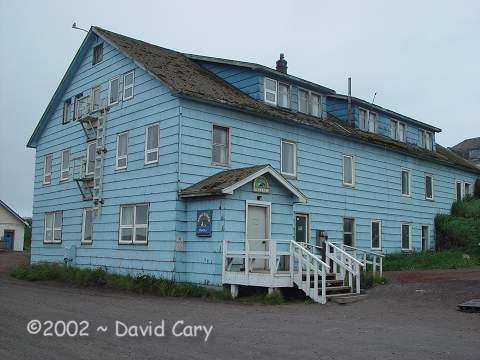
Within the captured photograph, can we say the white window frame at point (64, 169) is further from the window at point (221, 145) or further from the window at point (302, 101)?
the window at point (302, 101)

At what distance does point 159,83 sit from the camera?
20094 millimetres

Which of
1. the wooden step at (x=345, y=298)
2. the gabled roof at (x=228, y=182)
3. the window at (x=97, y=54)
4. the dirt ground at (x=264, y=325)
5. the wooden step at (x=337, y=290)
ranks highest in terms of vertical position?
the window at (x=97, y=54)

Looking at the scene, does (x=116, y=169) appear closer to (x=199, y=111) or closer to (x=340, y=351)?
(x=199, y=111)

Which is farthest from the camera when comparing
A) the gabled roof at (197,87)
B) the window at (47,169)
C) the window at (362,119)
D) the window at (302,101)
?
the window at (362,119)

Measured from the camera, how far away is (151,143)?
2034cm

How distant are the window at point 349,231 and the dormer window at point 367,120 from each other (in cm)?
562

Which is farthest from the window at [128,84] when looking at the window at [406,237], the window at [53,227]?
the window at [406,237]

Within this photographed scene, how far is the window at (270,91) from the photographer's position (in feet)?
75.9

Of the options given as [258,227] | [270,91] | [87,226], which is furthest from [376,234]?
[87,226]

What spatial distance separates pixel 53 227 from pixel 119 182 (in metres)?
6.74

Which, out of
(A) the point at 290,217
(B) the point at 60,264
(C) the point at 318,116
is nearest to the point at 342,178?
(C) the point at 318,116

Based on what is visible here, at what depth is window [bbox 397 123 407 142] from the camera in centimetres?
3129

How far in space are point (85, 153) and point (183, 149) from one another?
7375mm

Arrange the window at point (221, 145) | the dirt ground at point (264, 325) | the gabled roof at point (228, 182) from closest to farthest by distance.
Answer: the dirt ground at point (264, 325) → the gabled roof at point (228, 182) → the window at point (221, 145)
